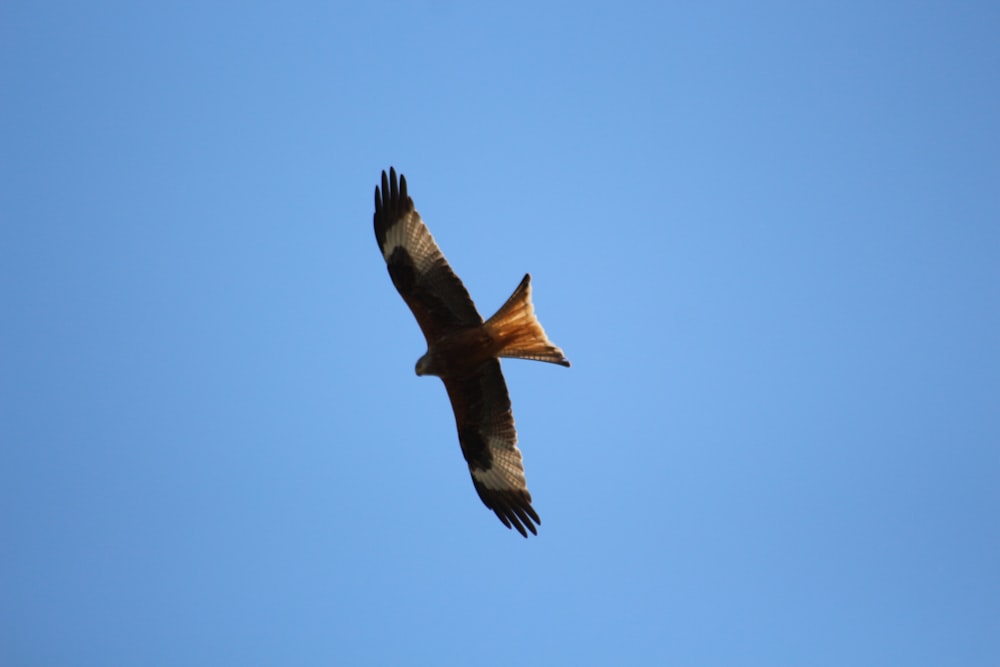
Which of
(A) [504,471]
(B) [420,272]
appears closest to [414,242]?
(B) [420,272]

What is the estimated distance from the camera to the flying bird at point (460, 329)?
25.5 feet

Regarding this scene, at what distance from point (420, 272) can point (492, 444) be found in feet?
5.75

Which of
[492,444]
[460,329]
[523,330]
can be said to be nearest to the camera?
[523,330]

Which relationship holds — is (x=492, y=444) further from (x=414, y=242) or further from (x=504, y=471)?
(x=414, y=242)

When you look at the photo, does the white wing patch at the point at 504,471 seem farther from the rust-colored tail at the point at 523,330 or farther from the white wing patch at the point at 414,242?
the white wing patch at the point at 414,242

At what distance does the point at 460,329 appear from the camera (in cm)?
803

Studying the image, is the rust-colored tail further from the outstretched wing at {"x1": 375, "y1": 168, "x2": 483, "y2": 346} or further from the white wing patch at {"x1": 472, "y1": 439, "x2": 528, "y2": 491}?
the white wing patch at {"x1": 472, "y1": 439, "x2": 528, "y2": 491}

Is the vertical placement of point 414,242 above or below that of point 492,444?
above

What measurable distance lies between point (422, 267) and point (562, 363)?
144cm

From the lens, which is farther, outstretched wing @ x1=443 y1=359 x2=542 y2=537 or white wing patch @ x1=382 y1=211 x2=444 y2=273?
outstretched wing @ x1=443 y1=359 x2=542 y2=537

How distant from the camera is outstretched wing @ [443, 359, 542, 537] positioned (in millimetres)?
8398

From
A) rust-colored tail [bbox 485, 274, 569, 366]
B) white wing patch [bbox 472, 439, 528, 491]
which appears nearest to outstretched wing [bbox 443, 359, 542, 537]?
white wing patch [bbox 472, 439, 528, 491]

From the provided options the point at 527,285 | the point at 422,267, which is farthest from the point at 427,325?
the point at 527,285

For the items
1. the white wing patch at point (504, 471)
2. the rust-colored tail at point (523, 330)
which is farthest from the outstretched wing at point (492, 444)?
the rust-colored tail at point (523, 330)
